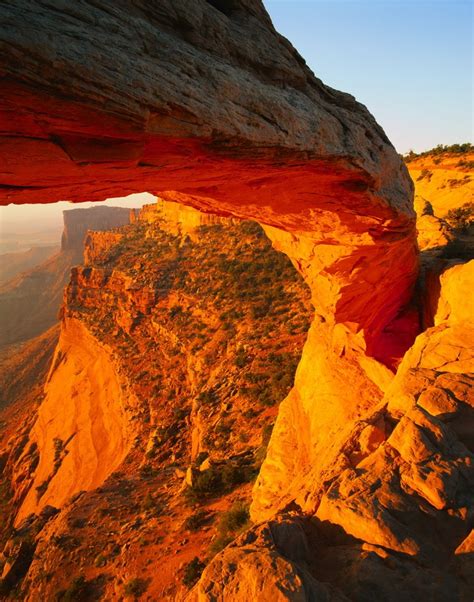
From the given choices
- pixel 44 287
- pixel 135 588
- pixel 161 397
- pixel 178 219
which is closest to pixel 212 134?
pixel 135 588

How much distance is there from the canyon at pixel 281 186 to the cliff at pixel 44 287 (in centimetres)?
8081

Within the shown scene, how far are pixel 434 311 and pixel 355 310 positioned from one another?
2.68 metres

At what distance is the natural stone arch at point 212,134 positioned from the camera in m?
3.60

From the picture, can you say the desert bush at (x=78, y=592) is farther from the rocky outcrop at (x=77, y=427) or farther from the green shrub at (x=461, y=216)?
the green shrub at (x=461, y=216)

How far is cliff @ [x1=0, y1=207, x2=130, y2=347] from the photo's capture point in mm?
83438

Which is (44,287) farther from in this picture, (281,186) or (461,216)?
(281,186)

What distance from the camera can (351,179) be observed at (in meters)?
7.98

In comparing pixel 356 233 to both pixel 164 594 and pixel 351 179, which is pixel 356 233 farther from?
pixel 164 594

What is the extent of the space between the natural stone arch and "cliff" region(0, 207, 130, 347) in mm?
79942

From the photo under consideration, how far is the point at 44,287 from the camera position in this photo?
102 metres

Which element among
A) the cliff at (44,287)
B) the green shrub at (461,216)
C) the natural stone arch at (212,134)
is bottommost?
the cliff at (44,287)

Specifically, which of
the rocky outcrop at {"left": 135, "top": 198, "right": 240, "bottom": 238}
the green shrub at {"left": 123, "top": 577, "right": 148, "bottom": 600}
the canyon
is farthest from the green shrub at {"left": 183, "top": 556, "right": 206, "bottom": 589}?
the rocky outcrop at {"left": 135, "top": 198, "right": 240, "bottom": 238}

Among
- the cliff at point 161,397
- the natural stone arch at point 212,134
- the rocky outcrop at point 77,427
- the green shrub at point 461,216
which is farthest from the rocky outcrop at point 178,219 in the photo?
the natural stone arch at point 212,134

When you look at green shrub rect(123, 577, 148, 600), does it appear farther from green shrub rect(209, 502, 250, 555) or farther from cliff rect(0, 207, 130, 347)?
cliff rect(0, 207, 130, 347)
